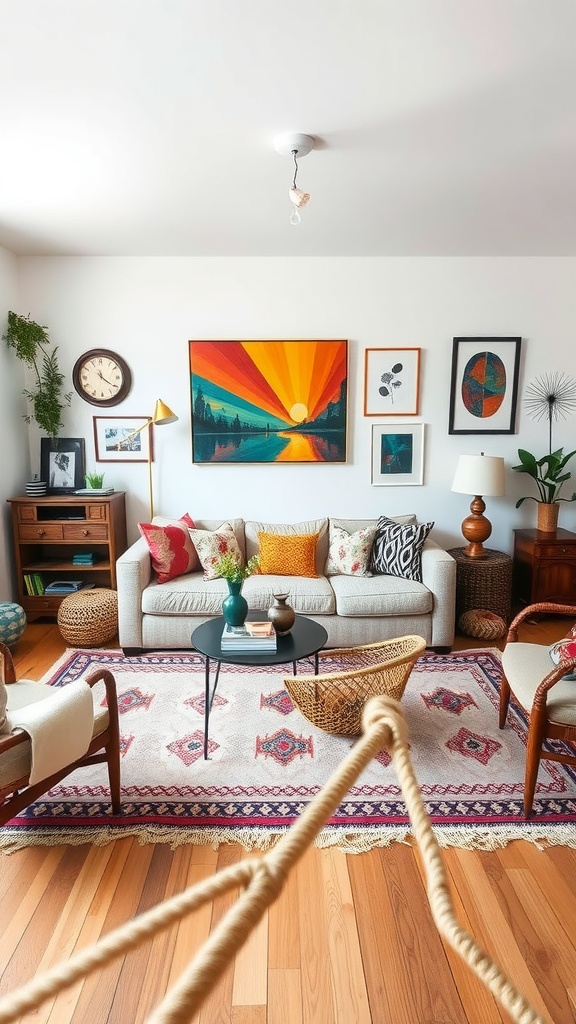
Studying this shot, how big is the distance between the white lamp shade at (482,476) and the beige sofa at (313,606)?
55cm

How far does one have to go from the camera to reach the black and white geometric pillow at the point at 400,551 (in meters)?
3.72

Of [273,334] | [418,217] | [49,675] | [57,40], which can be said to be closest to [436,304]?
[418,217]

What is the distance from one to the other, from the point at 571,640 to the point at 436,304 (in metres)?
2.71

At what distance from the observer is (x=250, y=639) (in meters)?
2.59

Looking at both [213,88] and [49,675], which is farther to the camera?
[49,675]

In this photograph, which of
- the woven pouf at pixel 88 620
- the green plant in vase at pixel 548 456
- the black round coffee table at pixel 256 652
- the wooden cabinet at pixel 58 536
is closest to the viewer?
the black round coffee table at pixel 256 652

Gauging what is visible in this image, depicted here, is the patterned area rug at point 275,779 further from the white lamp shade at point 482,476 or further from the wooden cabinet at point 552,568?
the white lamp shade at point 482,476

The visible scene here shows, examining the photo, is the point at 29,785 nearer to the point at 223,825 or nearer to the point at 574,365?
the point at 223,825

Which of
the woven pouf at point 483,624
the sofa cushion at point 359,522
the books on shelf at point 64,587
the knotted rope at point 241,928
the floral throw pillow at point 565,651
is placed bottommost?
the woven pouf at point 483,624

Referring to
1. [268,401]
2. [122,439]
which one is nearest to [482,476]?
[268,401]

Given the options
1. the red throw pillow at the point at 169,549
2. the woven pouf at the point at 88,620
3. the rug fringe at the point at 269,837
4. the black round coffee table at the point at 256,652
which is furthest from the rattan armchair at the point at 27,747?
the red throw pillow at the point at 169,549

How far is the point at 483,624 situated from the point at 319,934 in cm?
241

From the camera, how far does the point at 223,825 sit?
6.72ft

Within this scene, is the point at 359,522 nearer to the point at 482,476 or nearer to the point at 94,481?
the point at 482,476
